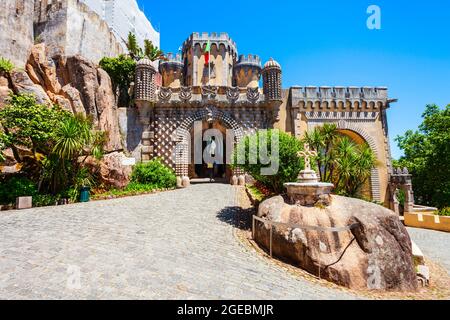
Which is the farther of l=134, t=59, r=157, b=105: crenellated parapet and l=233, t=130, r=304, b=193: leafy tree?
l=134, t=59, r=157, b=105: crenellated parapet

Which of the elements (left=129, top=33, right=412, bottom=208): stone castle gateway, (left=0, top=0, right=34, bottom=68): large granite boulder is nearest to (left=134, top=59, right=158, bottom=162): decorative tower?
(left=129, top=33, right=412, bottom=208): stone castle gateway

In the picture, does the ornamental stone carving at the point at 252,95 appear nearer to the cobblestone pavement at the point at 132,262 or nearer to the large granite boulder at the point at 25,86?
the cobblestone pavement at the point at 132,262

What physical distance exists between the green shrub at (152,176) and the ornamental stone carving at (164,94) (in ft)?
20.2

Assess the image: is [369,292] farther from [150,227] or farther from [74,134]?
[74,134]

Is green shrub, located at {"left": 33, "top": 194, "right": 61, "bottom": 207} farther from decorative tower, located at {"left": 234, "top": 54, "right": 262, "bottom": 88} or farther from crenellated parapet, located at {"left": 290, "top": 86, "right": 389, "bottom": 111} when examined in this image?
decorative tower, located at {"left": 234, "top": 54, "right": 262, "bottom": 88}

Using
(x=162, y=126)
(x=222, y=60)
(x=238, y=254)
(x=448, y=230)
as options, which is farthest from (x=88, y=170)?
(x=222, y=60)

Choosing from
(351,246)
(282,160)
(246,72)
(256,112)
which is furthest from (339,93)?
(351,246)

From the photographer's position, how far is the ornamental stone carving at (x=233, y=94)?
20625 mm

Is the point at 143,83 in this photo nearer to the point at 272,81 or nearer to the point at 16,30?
the point at 272,81

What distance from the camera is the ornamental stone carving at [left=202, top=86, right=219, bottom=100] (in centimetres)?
2039

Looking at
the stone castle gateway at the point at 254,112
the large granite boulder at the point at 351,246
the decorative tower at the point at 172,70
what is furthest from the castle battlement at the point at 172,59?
the large granite boulder at the point at 351,246

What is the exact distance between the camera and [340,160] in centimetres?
1280

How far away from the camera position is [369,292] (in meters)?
5.71

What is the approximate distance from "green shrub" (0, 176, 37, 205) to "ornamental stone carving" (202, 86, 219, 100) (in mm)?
13904
